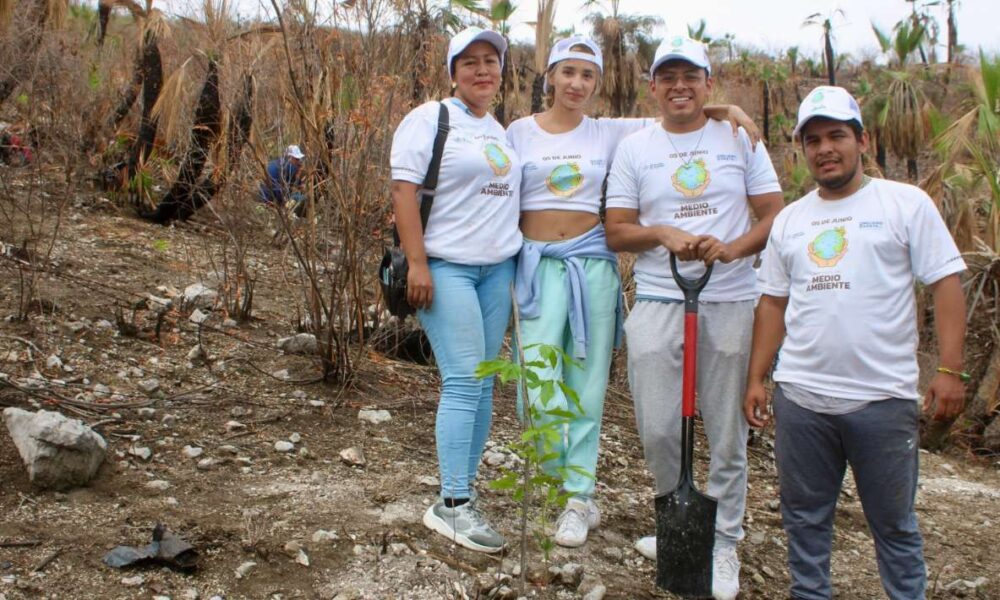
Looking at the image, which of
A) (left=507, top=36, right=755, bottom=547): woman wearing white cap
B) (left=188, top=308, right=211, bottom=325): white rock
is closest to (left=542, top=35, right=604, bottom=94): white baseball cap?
(left=507, top=36, right=755, bottom=547): woman wearing white cap

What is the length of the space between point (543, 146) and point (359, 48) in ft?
5.32

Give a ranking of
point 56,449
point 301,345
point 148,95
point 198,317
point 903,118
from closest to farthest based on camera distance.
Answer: point 56,449 → point 301,345 → point 198,317 → point 148,95 → point 903,118

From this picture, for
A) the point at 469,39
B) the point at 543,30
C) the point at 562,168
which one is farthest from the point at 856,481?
the point at 543,30

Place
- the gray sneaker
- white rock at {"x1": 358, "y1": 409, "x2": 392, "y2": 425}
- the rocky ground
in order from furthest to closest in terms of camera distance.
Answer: white rock at {"x1": 358, "y1": 409, "x2": 392, "y2": 425} < the gray sneaker < the rocky ground

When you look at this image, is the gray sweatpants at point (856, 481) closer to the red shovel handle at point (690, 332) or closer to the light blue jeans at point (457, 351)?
the red shovel handle at point (690, 332)

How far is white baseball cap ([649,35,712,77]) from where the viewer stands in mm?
3410

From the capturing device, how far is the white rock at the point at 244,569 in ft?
10.5

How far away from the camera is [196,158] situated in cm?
794

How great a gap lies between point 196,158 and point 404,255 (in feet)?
16.8

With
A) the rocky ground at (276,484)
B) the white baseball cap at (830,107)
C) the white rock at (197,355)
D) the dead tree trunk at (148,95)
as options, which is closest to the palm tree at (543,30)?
the dead tree trunk at (148,95)

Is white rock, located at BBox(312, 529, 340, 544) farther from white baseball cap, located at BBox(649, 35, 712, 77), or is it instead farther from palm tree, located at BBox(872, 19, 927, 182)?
palm tree, located at BBox(872, 19, 927, 182)

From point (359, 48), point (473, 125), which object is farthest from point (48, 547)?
point (359, 48)

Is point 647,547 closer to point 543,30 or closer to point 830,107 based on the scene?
point 830,107

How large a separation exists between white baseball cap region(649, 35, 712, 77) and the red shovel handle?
0.71 meters
